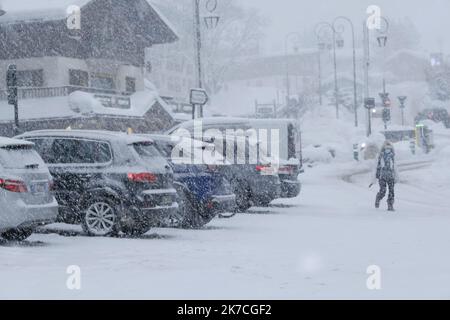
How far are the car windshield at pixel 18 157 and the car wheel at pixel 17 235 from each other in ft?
3.73

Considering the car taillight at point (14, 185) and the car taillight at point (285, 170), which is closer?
the car taillight at point (14, 185)

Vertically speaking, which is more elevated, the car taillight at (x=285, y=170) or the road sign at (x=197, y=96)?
the road sign at (x=197, y=96)

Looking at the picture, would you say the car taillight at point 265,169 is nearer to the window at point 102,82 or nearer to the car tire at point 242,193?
the car tire at point 242,193

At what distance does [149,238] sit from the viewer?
41.9 feet

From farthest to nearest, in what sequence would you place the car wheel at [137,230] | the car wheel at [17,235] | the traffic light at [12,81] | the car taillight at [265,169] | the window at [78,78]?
the window at [78,78] < the traffic light at [12,81] < the car taillight at [265,169] < the car wheel at [137,230] < the car wheel at [17,235]

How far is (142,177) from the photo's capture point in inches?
484

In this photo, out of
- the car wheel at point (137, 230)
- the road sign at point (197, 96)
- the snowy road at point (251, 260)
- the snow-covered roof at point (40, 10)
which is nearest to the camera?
the snowy road at point (251, 260)

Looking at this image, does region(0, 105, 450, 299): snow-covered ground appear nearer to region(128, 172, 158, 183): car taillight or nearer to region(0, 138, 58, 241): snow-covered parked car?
region(0, 138, 58, 241): snow-covered parked car

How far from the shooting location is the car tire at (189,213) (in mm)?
13906

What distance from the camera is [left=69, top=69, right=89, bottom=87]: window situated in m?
35.9

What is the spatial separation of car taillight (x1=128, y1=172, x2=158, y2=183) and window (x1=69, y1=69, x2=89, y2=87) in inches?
961

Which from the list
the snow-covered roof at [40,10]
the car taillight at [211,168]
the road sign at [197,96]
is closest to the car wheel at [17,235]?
the car taillight at [211,168]

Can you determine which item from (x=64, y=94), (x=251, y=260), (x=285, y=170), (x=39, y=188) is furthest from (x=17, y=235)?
(x=64, y=94)
